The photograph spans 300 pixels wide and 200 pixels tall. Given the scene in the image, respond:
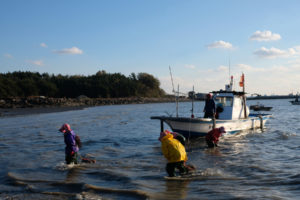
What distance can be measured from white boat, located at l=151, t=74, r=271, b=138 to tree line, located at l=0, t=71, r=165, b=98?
176 feet

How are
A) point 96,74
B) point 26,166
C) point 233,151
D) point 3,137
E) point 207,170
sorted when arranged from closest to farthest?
1. point 207,170
2. point 26,166
3. point 233,151
4. point 3,137
5. point 96,74

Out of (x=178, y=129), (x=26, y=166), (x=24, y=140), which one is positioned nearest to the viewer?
(x=26, y=166)

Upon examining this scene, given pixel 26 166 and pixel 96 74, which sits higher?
pixel 96 74

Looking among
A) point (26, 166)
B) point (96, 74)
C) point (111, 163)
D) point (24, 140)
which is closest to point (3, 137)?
point (24, 140)

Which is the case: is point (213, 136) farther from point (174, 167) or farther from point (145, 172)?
point (174, 167)

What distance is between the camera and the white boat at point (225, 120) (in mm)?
15547

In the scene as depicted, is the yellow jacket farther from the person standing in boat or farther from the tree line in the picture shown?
the tree line

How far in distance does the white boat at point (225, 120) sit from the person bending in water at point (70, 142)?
6.46m

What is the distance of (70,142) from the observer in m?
9.73

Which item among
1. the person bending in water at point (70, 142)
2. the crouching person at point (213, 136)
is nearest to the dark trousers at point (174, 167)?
the person bending in water at point (70, 142)

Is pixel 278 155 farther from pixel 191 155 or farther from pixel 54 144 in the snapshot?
pixel 54 144

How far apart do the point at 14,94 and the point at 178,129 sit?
57345 mm

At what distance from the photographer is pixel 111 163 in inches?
443

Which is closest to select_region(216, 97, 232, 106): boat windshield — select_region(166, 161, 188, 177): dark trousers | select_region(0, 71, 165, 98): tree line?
select_region(166, 161, 188, 177): dark trousers
